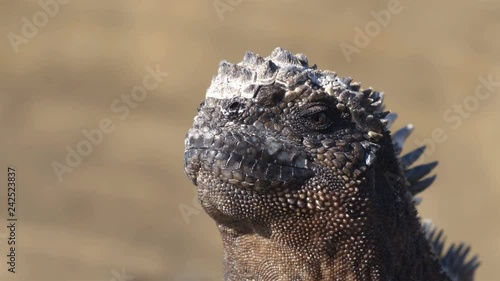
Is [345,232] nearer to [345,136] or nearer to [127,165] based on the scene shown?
[345,136]

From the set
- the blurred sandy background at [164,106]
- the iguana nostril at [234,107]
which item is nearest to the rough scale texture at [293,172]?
the iguana nostril at [234,107]

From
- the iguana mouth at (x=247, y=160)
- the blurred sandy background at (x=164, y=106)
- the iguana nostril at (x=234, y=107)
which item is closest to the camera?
the iguana mouth at (x=247, y=160)

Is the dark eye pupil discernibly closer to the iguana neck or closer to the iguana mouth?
the iguana mouth

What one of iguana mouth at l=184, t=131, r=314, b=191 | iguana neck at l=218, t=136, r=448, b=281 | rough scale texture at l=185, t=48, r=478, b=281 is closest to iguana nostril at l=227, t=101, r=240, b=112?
rough scale texture at l=185, t=48, r=478, b=281

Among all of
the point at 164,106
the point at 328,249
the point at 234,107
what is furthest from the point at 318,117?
the point at 164,106

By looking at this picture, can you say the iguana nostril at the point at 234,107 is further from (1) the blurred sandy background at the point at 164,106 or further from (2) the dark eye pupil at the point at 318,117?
(1) the blurred sandy background at the point at 164,106

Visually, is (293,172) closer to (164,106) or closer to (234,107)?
(234,107)
